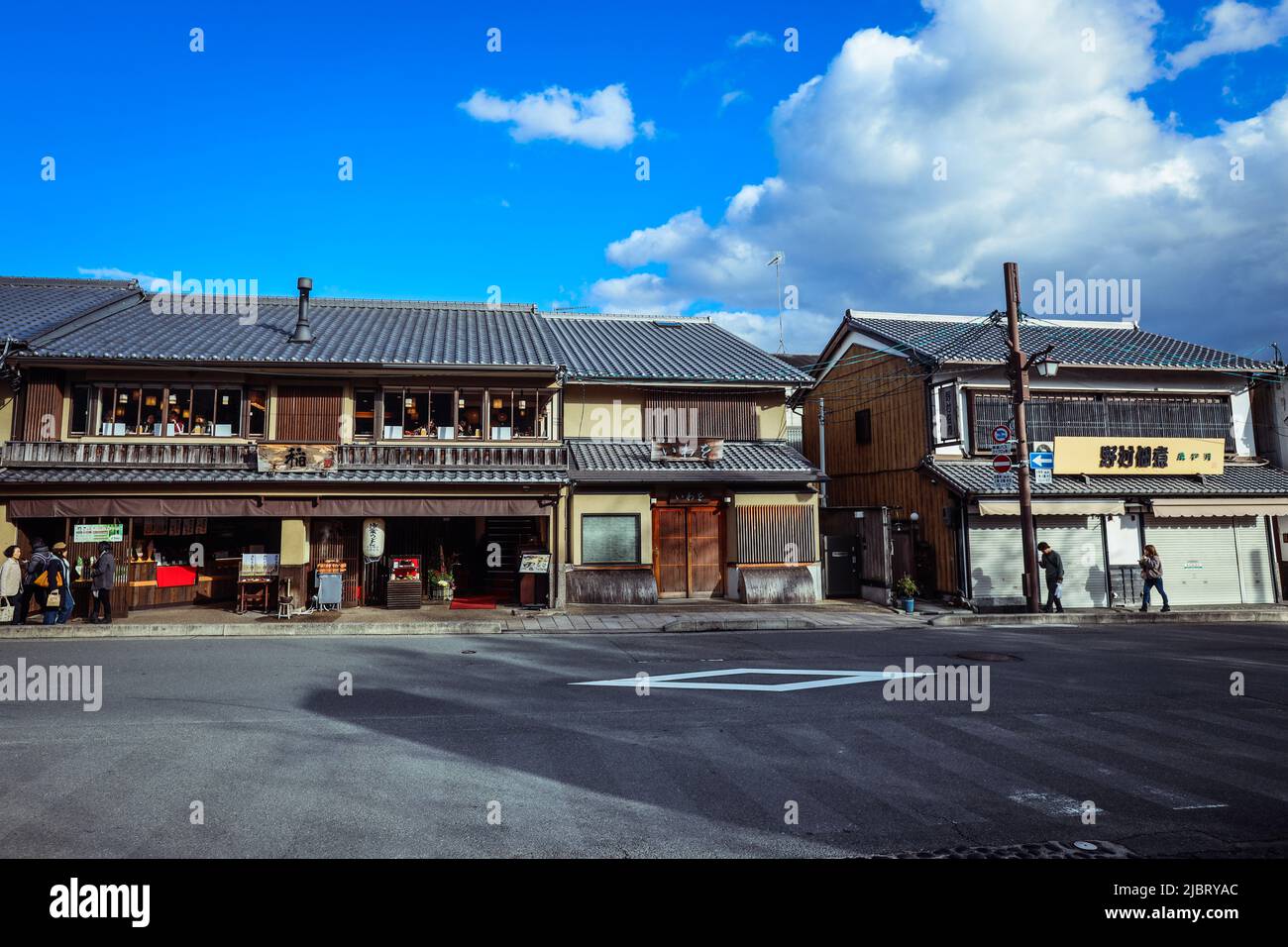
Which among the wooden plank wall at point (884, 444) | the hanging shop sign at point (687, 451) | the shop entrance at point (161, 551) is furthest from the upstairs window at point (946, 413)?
the shop entrance at point (161, 551)

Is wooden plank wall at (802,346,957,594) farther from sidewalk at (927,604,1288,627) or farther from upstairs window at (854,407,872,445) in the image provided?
sidewalk at (927,604,1288,627)

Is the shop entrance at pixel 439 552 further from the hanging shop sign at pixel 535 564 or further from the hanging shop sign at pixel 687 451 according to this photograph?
the hanging shop sign at pixel 687 451

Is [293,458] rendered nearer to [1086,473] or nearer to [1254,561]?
[1086,473]

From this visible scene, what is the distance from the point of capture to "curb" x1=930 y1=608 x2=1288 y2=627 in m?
17.7

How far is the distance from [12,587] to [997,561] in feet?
78.2

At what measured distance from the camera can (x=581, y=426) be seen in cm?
2131

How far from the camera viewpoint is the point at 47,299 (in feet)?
74.8

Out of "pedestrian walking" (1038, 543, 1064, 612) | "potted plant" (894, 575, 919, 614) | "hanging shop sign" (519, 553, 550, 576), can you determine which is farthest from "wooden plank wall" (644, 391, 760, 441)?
"pedestrian walking" (1038, 543, 1064, 612)

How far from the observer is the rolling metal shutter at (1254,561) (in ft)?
70.0

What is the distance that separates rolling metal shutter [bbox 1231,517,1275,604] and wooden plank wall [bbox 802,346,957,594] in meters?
9.25

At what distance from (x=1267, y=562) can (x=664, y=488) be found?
60.0 feet
